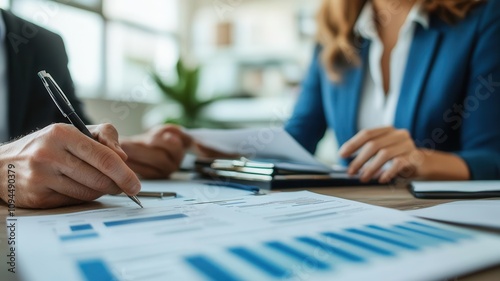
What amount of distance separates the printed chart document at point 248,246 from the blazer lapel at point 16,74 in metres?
0.43

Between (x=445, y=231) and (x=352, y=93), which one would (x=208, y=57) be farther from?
(x=445, y=231)

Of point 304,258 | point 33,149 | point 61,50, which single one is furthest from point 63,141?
point 61,50

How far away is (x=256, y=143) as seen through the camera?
726 millimetres

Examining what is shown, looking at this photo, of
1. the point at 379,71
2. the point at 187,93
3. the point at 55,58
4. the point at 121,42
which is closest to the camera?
the point at 55,58

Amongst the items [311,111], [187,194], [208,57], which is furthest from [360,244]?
[208,57]

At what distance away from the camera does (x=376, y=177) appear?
0.64m

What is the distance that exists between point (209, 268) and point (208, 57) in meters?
3.39

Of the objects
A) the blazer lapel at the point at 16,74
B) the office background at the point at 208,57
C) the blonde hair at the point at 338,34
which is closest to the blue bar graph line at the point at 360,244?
the blazer lapel at the point at 16,74

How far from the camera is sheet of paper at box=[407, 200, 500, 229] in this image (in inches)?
12.0

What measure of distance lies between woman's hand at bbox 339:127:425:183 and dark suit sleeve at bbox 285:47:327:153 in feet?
1.82

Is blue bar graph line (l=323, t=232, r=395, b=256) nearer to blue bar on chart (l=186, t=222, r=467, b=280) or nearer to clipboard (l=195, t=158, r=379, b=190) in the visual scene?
blue bar on chart (l=186, t=222, r=467, b=280)

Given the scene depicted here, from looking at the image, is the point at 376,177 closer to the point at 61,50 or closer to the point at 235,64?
the point at 61,50

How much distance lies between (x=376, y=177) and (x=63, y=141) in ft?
1.51

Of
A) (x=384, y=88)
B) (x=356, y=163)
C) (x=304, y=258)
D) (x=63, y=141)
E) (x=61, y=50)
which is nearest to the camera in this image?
(x=304, y=258)
